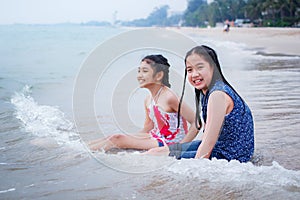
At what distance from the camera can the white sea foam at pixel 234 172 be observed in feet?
9.22

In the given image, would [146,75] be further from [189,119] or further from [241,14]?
[241,14]

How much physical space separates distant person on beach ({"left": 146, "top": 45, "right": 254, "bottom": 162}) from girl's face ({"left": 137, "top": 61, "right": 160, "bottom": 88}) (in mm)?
500

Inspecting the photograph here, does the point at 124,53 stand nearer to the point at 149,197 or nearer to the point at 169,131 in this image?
the point at 169,131

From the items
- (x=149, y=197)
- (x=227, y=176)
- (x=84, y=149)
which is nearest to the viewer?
(x=149, y=197)

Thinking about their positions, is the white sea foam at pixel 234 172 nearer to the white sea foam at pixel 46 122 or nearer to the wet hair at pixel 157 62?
the wet hair at pixel 157 62

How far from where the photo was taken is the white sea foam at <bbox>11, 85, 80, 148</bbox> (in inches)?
169

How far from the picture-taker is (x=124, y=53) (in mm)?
3209

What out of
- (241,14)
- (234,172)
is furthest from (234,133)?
(241,14)

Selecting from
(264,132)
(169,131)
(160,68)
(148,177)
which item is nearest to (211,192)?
(148,177)

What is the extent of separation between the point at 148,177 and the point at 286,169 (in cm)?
102

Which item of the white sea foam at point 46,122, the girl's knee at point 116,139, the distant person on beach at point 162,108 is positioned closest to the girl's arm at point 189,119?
the distant person on beach at point 162,108

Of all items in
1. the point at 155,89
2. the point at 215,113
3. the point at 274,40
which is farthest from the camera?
the point at 274,40

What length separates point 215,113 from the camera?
9.20 ft

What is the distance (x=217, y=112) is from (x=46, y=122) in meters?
2.82
